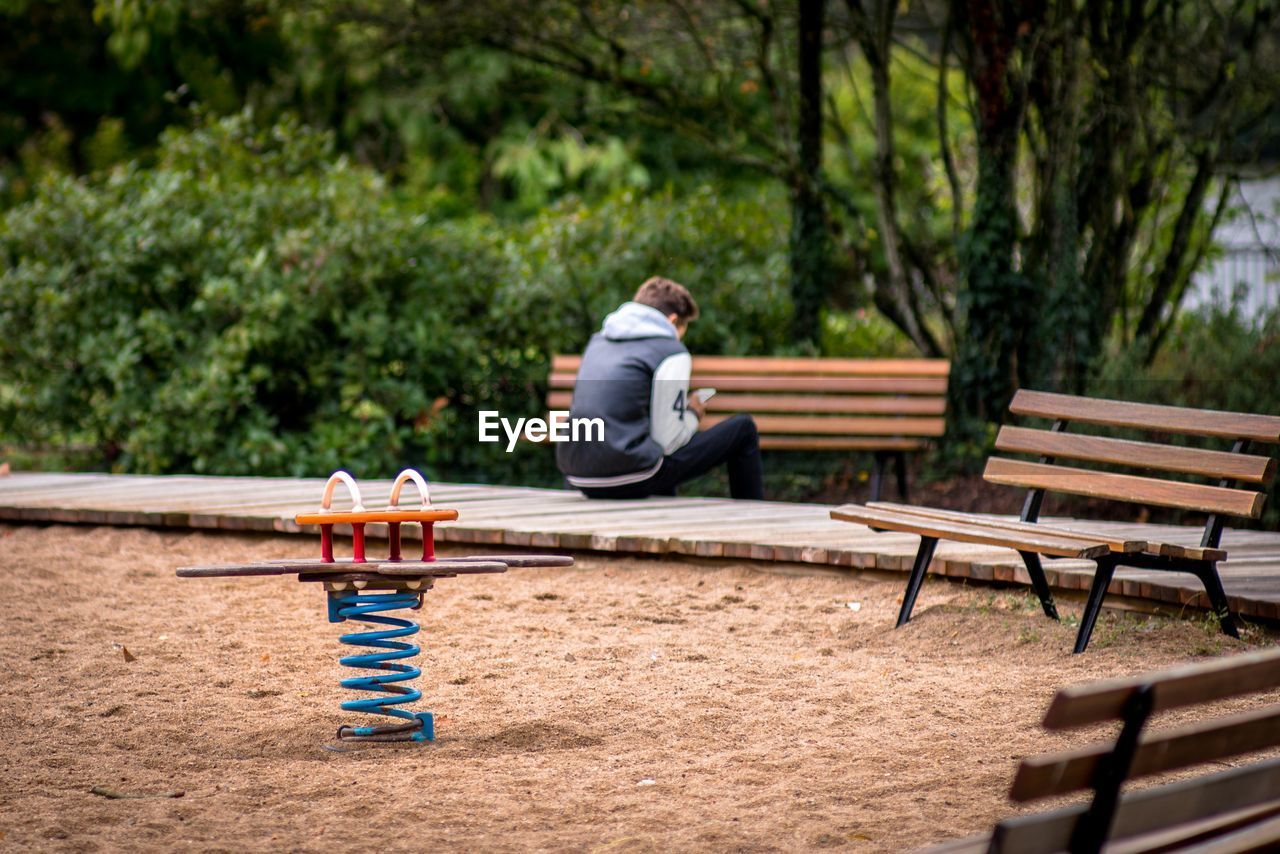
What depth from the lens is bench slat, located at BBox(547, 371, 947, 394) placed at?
8.96m

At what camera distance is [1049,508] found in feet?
28.8

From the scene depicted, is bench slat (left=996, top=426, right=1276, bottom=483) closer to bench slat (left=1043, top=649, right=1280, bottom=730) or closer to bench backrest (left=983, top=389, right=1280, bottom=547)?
bench backrest (left=983, top=389, right=1280, bottom=547)

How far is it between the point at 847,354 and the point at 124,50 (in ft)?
17.8

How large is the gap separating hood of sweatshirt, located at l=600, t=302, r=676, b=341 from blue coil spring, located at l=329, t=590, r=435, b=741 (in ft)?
11.7

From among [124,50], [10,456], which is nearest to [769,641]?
[124,50]

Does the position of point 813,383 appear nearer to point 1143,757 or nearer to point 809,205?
point 809,205

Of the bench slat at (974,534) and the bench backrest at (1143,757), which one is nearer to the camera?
the bench backrest at (1143,757)

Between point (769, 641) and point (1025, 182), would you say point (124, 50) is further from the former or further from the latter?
point (1025, 182)

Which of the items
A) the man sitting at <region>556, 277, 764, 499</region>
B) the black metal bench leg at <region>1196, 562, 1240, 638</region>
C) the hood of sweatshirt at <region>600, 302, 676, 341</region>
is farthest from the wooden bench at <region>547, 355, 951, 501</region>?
the black metal bench leg at <region>1196, 562, 1240, 638</region>

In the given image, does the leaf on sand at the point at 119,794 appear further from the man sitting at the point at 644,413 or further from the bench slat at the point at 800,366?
the bench slat at the point at 800,366

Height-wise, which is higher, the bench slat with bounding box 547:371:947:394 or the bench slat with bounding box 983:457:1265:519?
the bench slat with bounding box 547:371:947:394

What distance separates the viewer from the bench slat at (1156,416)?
5.43 m

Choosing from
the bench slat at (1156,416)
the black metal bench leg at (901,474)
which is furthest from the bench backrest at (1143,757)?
the black metal bench leg at (901,474)

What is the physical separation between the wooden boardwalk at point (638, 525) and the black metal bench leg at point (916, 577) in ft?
1.34
